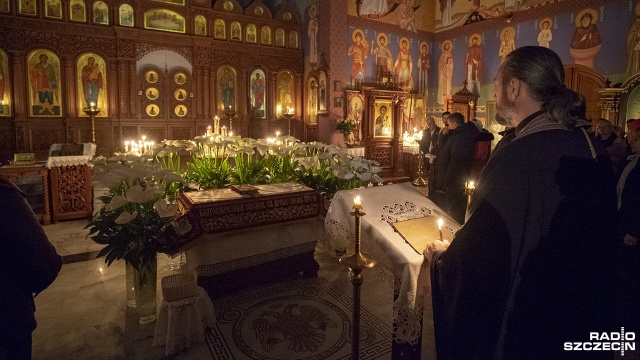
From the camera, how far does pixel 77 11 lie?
941 cm

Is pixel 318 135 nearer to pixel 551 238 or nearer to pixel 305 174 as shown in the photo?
pixel 305 174

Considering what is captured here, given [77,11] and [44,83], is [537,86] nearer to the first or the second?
[44,83]

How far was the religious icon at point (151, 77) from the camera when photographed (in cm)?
1038

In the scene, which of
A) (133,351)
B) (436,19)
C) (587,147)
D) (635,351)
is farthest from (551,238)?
(436,19)

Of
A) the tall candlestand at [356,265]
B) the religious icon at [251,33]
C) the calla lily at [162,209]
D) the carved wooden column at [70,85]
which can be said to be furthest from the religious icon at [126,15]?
the tall candlestand at [356,265]

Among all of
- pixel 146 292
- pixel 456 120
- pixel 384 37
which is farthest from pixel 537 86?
pixel 384 37

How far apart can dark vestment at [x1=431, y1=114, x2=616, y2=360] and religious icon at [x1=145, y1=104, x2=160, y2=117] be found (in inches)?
416

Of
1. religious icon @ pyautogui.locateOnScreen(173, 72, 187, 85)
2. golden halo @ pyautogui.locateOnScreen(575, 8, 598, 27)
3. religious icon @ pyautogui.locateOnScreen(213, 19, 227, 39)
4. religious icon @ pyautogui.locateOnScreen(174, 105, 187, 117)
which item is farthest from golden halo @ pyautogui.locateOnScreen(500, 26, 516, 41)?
religious icon @ pyautogui.locateOnScreen(174, 105, 187, 117)

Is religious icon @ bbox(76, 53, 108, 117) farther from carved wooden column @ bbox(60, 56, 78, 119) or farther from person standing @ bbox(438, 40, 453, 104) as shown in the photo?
person standing @ bbox(438, 40, 453, 104)

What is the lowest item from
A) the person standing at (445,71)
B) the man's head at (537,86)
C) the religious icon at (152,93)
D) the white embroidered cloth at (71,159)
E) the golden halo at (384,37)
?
the white embroidered cloth at (71,159)

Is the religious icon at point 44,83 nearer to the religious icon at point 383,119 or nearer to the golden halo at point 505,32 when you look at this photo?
the religious icon at point 383,119

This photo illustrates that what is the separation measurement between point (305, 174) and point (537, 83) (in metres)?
3.28

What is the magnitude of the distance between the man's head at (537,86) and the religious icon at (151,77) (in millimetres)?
10523

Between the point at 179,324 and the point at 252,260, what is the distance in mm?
1158
